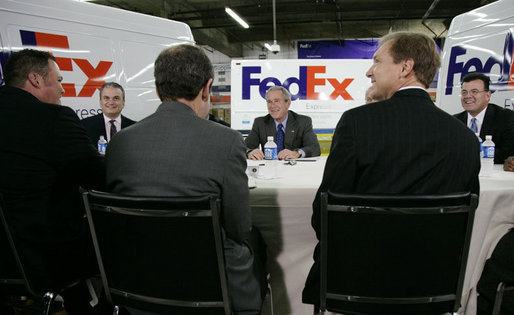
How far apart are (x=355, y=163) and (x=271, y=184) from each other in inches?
28.9

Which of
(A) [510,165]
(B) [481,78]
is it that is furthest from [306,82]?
(A) [510,165]

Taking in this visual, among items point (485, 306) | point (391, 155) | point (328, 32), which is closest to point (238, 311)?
point (391, 155)

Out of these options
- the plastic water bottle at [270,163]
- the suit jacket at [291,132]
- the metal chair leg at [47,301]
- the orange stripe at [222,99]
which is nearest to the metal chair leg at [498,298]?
the plastic water bottle at [270,163]

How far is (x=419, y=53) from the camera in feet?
4.06

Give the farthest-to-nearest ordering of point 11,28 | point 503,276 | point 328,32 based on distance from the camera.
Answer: point 328,32
point 11,28
point 503,276

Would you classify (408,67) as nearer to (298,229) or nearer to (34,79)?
(298,229)

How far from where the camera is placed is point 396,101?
44.6 inches

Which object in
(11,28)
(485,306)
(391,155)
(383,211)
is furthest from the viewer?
(11,28)

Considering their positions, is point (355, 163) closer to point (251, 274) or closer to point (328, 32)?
point (251, 274)

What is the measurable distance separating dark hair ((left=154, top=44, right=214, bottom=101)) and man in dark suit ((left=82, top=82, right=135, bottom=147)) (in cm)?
240

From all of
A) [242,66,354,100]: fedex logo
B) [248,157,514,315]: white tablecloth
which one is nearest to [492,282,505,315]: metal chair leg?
[248,157,514,315]: white tablecloth

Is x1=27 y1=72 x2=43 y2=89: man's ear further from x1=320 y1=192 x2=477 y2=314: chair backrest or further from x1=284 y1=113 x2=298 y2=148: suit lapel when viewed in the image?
x1=284 y1=113 x2=298 y2=148: suit lapel

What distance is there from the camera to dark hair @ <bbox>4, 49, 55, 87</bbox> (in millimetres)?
1546

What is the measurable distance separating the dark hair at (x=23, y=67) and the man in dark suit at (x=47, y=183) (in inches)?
5.1
